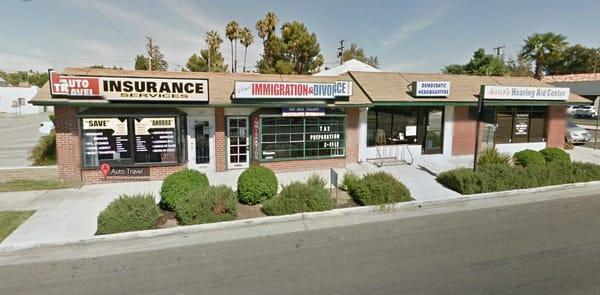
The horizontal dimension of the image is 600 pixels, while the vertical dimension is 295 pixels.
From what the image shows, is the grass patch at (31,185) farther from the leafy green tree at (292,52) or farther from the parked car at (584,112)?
the parked car at (584,112)

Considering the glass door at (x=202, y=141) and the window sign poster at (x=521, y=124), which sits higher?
the window sign poster at (x=521, y=124)

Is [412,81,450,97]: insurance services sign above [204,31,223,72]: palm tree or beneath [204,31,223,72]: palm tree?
beneath

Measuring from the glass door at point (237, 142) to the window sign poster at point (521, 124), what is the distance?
1379 centimetres

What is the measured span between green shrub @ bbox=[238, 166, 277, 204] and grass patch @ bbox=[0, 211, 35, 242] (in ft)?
15.5

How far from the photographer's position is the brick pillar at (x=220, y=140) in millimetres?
12055

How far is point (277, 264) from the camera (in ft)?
17.6

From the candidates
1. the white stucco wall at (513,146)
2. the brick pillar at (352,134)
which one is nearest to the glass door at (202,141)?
the brick pillar at (352,134)

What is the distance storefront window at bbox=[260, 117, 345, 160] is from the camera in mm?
12438

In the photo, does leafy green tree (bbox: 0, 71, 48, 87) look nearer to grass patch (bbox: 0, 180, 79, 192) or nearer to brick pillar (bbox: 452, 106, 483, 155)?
grass patch (bbox: 0, 180, 79, 192)

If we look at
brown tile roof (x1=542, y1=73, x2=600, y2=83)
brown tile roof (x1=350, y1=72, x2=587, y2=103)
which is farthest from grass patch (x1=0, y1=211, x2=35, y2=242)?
brown tile roof (x1=542, y1=73, x2=600, y2=83)

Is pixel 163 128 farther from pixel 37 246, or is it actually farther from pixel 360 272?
pixel 360 272

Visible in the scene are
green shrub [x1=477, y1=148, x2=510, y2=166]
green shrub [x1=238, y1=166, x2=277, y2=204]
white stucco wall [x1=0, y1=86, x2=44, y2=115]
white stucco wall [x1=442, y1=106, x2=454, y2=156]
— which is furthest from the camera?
white stucco wall [x1=0, y1=86, x2=44, y2=115]

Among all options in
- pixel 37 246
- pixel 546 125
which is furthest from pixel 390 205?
pixel 546 125

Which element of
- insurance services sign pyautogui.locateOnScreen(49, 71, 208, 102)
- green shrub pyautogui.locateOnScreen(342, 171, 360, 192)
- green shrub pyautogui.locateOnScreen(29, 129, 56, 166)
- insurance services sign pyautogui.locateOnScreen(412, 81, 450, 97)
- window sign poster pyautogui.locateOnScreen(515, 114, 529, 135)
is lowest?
green shrub pyautogui.locateOnScreen(342, 171, 360, 192)
